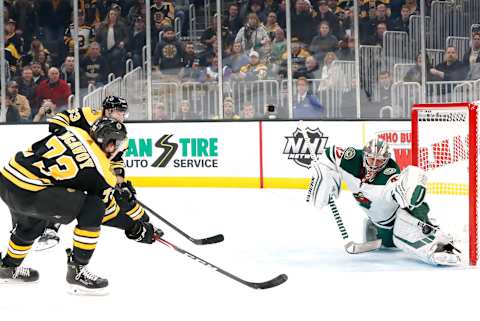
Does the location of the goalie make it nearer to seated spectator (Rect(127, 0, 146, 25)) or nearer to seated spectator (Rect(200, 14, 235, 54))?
seated spectator (Rect(200, 14, 235, 54))

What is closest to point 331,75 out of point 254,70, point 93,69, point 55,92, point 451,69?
point 254,70

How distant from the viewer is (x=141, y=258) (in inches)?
194

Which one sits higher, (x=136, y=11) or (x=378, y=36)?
(x=136, y=11)

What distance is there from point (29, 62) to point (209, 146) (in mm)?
2646

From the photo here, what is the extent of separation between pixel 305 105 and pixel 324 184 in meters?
4.25

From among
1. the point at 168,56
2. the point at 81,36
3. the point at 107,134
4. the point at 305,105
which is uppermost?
the point at 81,36

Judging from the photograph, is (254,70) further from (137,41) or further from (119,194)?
(119,194)

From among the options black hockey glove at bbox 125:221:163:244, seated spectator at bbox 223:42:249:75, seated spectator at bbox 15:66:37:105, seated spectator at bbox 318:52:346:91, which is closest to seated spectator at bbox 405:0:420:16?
seated spectator at bbox 318:52:346:91

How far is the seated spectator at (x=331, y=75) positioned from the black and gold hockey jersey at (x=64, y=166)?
5.49 meters

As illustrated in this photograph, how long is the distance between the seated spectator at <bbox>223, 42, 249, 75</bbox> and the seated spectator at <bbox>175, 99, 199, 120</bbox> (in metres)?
0.60

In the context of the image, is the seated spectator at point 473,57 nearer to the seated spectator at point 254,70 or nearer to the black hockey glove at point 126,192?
the seated spectator at point 254,70

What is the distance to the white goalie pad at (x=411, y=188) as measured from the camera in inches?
178

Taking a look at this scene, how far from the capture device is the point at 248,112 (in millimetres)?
9094

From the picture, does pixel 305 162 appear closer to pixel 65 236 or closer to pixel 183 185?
pixel 183 185
